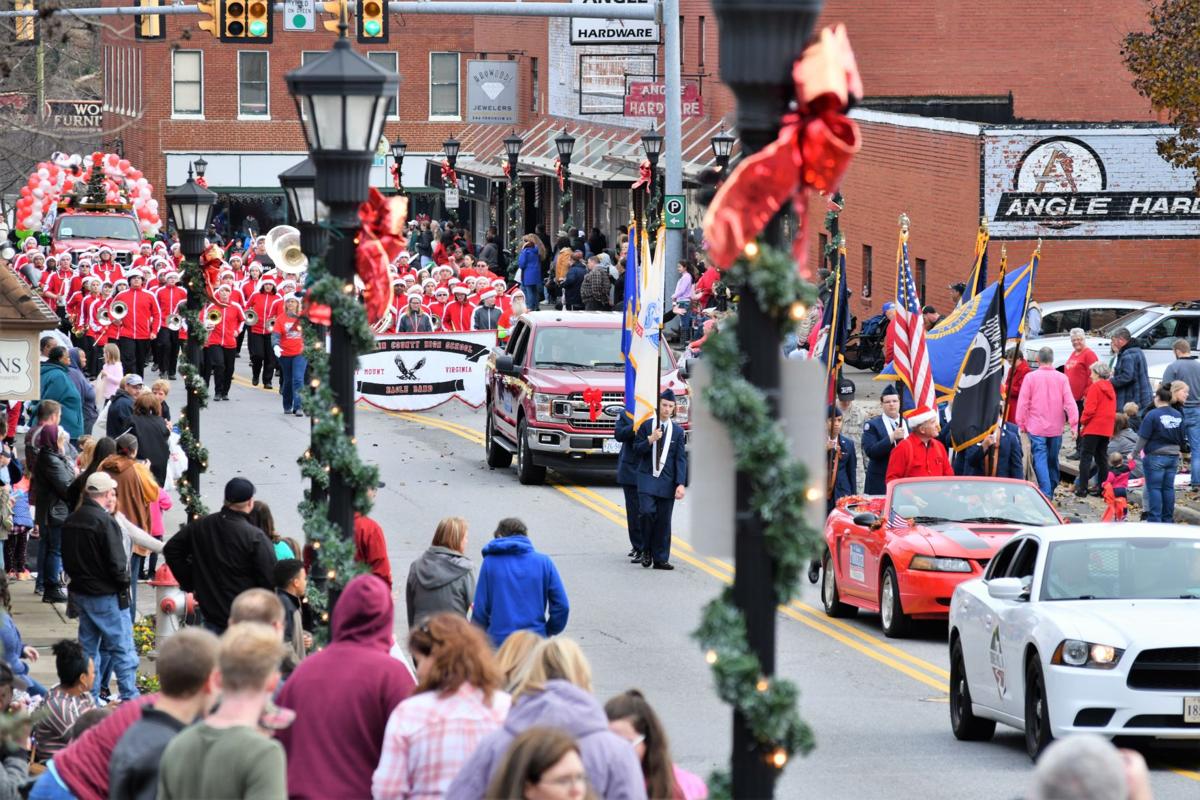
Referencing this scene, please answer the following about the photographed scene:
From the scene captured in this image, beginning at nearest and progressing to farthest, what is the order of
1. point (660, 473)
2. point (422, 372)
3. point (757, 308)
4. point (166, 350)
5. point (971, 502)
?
point (757, 308)
point (971, 502)
point (660, 473)
point (422, 372)
point (166, 350)

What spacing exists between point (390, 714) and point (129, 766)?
0.95 metres

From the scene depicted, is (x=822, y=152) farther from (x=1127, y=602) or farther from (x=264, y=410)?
(x=264, y=410)

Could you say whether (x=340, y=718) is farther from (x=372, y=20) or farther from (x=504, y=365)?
(x=372, y=20)

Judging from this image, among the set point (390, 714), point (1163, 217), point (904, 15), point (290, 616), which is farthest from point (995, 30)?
point (390, 714)

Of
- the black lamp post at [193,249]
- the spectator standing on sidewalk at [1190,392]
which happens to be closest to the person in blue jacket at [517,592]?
the black lamp post at [193,249]

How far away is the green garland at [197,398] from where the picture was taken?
57.3 feet

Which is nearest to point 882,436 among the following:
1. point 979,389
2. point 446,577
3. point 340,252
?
point 979,389

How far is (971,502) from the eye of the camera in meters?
18.4

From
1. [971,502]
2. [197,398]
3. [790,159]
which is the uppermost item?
[790,159]

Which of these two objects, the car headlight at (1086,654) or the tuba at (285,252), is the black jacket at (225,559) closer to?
the car headlight at (1086,654)

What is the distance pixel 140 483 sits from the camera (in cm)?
1711

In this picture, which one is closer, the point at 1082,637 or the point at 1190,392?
the point at 1082,637

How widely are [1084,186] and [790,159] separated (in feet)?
102

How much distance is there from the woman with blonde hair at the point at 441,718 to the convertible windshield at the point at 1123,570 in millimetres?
6561
